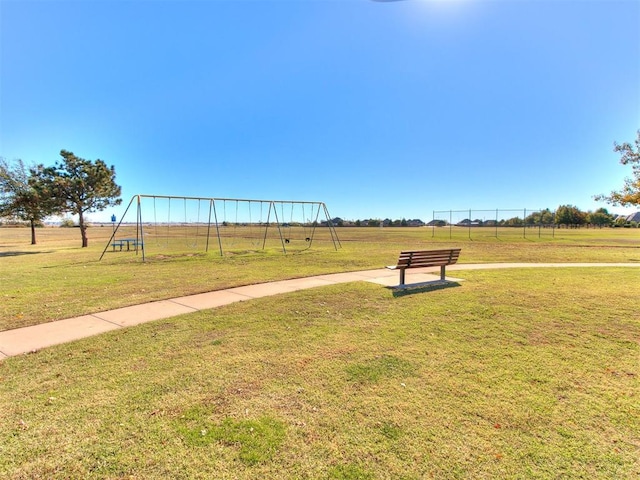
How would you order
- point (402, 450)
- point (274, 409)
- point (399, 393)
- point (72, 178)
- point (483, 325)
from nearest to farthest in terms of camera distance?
point (402, 450) < point (274, 409) < point (399, 393) < point (483, 325) < point (72, 178)

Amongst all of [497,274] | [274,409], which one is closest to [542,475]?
[274,409]

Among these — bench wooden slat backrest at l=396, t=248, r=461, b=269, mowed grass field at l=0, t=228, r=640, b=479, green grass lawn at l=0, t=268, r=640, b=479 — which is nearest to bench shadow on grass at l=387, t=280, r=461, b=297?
bench wooden slat backrest at l=396, t=248, r=461, b=269

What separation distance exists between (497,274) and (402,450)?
804cm

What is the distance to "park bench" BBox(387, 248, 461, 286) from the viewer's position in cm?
743

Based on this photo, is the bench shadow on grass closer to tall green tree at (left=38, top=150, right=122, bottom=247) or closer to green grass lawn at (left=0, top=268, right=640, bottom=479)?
green grass lawn at (left=0, top=268, right=640, bottom=479)

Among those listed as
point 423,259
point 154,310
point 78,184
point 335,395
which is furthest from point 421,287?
point 78,184

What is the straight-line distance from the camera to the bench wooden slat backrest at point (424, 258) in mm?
7425

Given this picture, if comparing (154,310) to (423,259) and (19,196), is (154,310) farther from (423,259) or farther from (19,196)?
(19,196)

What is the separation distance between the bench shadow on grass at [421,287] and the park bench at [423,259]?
21 centimetres

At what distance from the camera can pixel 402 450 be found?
2.34 m

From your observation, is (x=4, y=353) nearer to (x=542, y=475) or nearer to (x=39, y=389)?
(x=39, y=389)

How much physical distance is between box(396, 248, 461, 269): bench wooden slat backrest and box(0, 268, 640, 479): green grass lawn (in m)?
2.25

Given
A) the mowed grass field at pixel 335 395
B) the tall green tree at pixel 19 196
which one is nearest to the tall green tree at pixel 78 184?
the tall green tree at pixel 19 196

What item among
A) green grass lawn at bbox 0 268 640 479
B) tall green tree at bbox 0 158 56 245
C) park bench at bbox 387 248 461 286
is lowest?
green grass lawn at bbox 0 268 640 479
